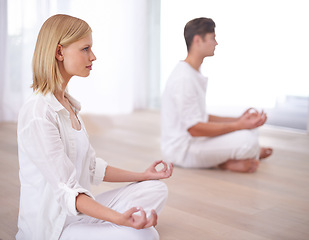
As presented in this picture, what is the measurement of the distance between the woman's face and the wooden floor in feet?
2.53

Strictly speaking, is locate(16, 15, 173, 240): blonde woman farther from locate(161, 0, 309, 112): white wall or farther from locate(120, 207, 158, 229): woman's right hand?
locate(161, 0, 309, 112): white wall

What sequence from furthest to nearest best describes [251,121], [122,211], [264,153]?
1. [264,153]
2. [251,121]
3. [122,211]

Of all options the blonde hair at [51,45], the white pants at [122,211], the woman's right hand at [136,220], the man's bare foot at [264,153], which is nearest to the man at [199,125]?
the man's bare foot at [264,153]

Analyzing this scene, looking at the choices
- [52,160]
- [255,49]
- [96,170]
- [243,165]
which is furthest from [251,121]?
[255,49]

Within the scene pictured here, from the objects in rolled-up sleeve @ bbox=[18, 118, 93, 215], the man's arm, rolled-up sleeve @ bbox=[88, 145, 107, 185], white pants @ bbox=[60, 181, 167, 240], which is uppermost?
rolled-up sleeve @ bbox=[18, 118, 93, 215]

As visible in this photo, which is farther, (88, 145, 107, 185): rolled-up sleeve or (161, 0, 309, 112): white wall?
(161, 0, 309, 112): white wall

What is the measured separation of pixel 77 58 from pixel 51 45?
0.31 feet

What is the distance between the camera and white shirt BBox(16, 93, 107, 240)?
1303 mm

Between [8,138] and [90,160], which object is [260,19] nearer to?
[8,138]

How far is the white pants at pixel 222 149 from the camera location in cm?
277

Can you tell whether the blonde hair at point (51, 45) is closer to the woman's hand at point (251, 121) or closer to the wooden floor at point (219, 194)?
the wooden floor at point (219, 194)

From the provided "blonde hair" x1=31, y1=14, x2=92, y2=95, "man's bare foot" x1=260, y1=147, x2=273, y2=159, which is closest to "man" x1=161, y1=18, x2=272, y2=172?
"man's bare foot" x1=260, y1=147, x2=273, y2=159

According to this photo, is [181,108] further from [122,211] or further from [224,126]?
[122,211]

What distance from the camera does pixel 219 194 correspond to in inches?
93.5
